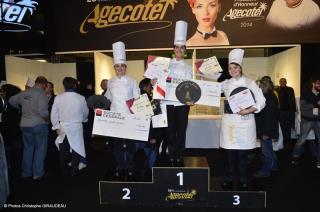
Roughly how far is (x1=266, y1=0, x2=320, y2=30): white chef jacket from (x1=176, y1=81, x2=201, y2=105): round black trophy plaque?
11.4 feet

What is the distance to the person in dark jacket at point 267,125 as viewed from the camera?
13.3 feet

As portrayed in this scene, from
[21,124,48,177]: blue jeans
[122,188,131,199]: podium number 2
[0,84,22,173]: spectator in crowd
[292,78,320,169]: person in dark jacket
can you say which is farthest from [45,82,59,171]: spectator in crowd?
[292,78,320,169]: person in dark jacket

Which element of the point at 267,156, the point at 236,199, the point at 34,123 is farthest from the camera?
the point at 267,156

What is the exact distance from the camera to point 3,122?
14.8 feet

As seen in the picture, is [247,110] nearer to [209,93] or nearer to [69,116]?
[209,93]

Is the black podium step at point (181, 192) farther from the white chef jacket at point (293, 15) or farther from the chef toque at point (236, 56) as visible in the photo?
the white chef jacket at point (293, 15)

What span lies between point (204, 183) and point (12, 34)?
4779 millimetres

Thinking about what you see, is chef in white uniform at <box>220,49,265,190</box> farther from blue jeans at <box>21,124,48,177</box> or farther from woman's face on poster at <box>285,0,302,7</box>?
woman's face on poster at <box>285,0,302,7</box>

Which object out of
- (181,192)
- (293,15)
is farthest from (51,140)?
(293,15)

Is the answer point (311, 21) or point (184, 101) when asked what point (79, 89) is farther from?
point (311, 21)

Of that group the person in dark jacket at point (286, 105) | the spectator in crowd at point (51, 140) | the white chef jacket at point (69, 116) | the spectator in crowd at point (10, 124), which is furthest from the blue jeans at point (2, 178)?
the person in dark jacket at point (286, 105)

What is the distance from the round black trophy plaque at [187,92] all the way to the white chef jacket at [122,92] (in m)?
0.51

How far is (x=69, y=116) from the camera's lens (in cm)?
411

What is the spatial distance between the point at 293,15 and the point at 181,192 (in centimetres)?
439
